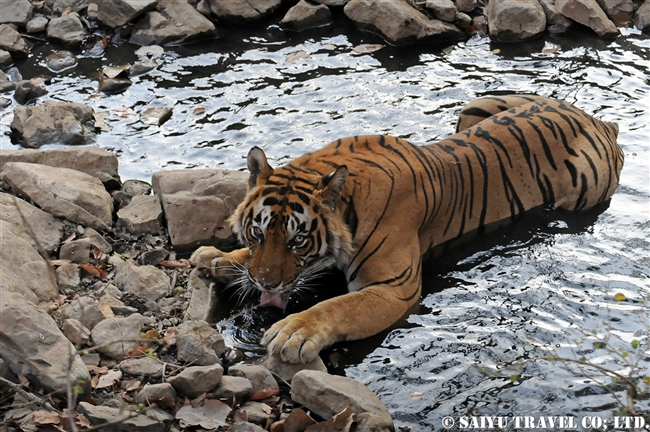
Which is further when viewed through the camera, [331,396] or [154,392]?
[331,396]

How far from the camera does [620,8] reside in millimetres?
8391

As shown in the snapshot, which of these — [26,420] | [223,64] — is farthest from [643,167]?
[26,420]

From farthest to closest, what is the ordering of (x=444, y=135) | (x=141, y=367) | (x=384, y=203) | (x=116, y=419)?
(x=444, y=135)
(x=384, y=203)
(x=141, y=367)
(x=116, y=419)

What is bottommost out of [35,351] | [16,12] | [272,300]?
[272,300]

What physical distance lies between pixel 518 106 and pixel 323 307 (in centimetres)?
243

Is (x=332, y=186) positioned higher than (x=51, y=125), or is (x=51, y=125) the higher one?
(x=332, y=186)

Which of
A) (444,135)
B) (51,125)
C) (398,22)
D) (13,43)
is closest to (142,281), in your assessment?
(51,125)

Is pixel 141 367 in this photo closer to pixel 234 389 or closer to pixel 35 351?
pixel 234 389

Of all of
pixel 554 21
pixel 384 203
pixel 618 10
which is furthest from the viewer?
pixel 618 10

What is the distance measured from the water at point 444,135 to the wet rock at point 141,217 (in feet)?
1.97

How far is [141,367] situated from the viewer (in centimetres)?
386

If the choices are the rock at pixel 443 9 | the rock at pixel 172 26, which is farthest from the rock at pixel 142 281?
the rock at pixel 443 9

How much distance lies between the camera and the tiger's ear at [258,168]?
4492 mm

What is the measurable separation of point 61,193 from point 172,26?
331 cm
